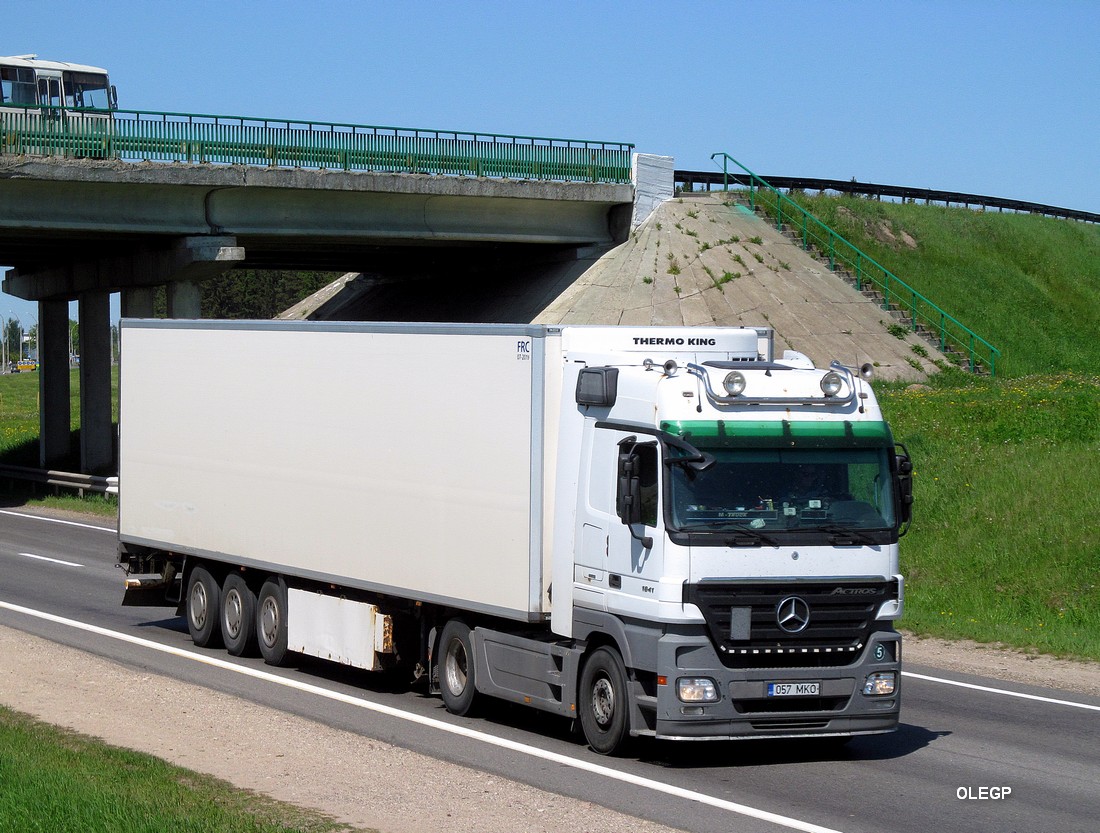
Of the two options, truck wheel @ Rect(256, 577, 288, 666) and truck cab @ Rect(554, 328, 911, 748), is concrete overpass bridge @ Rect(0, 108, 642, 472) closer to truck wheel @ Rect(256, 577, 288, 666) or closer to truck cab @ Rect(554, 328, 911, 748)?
truck wheel @ Rect(256, 577, 288, 666)

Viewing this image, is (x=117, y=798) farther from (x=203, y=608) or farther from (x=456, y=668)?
(x=203, y=608)

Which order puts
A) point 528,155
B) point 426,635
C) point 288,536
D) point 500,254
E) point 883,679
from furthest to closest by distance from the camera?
point 500,254 < point 528,155 < point 288,536 < point 426,635 < point 883,679

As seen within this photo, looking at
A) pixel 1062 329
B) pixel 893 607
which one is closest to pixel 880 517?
pixel 893 607

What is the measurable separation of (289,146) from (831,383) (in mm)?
26181

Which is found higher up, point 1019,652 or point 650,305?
point 650,305

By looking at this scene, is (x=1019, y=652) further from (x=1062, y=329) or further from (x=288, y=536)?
(x=1062, y=329)

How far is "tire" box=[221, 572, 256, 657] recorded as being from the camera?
1576cm

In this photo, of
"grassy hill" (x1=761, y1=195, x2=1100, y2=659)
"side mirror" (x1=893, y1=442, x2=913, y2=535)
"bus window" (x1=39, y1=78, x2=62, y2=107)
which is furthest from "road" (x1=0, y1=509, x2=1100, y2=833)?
"bus window" (x1=39, y1=78, x2=62, y2=107)

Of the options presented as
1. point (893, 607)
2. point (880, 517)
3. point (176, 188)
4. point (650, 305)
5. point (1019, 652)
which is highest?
point (176, 188)

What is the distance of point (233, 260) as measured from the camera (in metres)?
35.0

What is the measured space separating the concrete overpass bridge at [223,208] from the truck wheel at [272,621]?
18843 millimetres

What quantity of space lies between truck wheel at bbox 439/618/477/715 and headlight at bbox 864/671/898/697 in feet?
11.6

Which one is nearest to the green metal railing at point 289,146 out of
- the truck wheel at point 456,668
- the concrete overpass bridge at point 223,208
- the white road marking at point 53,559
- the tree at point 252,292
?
the concrete overpass bridge at point 223,208

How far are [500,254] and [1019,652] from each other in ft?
104
